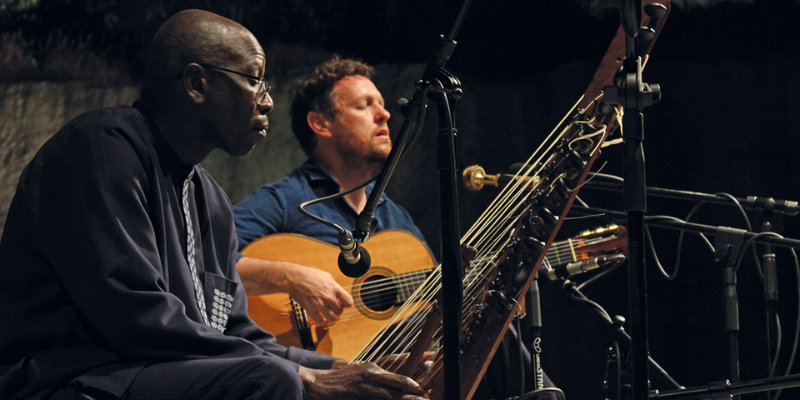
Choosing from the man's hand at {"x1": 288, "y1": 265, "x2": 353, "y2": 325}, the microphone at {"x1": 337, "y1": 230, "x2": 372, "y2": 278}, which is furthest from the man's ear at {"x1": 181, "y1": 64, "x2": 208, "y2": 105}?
the man's hand at {"x1": 288, "y1": 265, "x2": 353, "y2": 325}

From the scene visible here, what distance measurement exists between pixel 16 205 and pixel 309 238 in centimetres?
150

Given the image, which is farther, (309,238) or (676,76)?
(676,76)

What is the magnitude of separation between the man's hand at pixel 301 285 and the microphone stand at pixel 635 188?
5.09 feet

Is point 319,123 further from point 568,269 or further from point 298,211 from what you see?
point 568,269

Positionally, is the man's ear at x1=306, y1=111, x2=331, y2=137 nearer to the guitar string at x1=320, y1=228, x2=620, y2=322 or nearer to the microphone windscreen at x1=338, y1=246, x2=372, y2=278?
the guitar string at x1=320, y1=228, x2=620, y2=322

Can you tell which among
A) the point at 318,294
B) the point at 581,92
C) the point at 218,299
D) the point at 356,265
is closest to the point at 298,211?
the point at 318,294

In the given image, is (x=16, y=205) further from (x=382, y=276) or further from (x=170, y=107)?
(x=382, y=276)

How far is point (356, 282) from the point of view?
288 cm

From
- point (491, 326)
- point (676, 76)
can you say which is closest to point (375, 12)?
point (676, 76)

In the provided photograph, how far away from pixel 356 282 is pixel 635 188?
1738 mm

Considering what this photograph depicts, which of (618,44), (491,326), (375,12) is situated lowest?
(491,326)

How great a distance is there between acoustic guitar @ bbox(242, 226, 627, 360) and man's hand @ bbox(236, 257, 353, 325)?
73mm

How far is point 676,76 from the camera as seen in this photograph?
12.1 feet

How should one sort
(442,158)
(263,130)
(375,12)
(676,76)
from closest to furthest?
(442,158)
(263,130)
(676,76)
(375,12)
